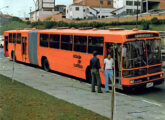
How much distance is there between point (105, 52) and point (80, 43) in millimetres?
2321

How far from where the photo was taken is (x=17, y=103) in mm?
9094

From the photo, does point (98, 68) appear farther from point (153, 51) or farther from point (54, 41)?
point (54, 41)

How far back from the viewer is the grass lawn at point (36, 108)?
7694 millimetres

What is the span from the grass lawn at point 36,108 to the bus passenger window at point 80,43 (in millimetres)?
4784

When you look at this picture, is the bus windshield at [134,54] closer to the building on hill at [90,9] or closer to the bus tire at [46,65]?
the bus tire at [46,65]

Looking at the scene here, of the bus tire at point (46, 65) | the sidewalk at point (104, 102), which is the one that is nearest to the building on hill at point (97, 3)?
the bus tire at point (46, 65)

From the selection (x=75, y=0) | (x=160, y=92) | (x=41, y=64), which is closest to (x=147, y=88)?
(x=160, y=92)

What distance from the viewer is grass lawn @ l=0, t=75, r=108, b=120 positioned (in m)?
7.69

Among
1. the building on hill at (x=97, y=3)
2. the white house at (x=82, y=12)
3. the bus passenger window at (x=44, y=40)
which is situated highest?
the building on hill at (x=97, y=3)

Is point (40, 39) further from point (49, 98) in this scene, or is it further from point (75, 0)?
point (75, 0)

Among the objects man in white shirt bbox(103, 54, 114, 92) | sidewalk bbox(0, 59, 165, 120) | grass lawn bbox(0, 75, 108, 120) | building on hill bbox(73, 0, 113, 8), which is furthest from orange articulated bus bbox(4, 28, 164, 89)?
building on hill bbox(73, 0, 113, 8)

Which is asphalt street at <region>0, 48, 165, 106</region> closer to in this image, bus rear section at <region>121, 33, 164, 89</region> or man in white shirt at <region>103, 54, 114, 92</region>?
bus rear section at <region>121, 33, 164, 89</region>

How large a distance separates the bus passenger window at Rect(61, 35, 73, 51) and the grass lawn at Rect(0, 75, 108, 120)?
595cm

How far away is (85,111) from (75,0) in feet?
383
